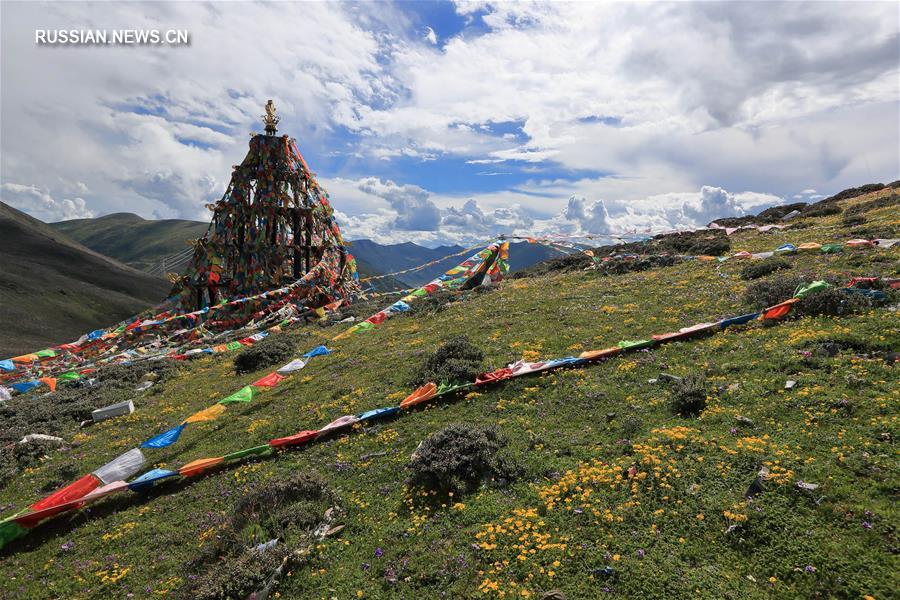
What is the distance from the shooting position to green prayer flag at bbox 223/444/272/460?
13.4m

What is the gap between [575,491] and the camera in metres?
9.53

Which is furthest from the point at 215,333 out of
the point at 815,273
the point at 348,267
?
the point at 815,273

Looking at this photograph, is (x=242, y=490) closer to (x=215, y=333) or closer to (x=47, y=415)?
(x=47, y=415)

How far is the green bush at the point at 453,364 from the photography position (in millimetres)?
15969

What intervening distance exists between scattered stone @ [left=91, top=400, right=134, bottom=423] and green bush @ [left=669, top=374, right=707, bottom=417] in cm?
2221

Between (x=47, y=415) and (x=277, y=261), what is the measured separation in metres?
26.2

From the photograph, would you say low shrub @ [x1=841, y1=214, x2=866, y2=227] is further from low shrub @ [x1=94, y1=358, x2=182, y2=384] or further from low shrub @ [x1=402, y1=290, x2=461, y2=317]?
low shrub @ [x1=94, y1=358, x2=182, y2=384]

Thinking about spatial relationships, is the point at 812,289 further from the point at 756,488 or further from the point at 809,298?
the point at 756,488

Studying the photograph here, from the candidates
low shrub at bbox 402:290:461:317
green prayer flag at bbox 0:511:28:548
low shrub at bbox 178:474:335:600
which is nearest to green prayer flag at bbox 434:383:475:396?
low shrub at bbox 178:474:335:600

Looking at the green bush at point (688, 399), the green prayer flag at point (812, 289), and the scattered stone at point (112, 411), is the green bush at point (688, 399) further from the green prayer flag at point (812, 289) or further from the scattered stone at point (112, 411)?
the scattered stone at point (112, 411)

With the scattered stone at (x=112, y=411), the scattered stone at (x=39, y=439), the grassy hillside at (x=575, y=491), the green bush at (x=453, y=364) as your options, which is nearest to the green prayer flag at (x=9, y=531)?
the grassy hillside at (x=575, y=491)

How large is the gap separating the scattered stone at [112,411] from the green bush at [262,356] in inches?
211

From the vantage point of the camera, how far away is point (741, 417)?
10625mm

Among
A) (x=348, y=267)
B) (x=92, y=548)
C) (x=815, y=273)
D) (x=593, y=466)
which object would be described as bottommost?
(x=92, y=548)
